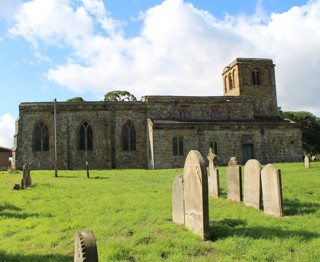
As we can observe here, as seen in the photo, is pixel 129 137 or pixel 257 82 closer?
pixel 129 137

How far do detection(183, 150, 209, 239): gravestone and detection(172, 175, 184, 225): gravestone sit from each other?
0.29 meters

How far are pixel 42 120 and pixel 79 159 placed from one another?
15.3ft

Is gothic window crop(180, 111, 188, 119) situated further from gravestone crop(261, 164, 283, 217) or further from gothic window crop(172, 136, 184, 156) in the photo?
gravestone crop(261, 164, 283, 217)

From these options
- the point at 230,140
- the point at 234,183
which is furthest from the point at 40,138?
the point at 234,183

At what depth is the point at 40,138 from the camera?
2978cm

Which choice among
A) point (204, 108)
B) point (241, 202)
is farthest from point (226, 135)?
point (241, 202)

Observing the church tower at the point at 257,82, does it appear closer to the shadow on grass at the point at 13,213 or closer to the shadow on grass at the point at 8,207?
the shadow on grass at the point at 8,207

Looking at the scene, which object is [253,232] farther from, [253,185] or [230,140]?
[230,140]

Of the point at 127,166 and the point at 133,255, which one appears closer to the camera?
the point at 133,255

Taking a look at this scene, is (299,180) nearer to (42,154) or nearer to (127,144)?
(127,144)

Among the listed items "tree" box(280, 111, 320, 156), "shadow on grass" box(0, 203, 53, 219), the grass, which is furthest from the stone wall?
"tree" box(280, 111, 320, 156)

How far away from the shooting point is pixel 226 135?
29047 mm

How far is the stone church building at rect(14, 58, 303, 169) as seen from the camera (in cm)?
2844

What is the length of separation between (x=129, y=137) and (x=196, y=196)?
2368 cm
